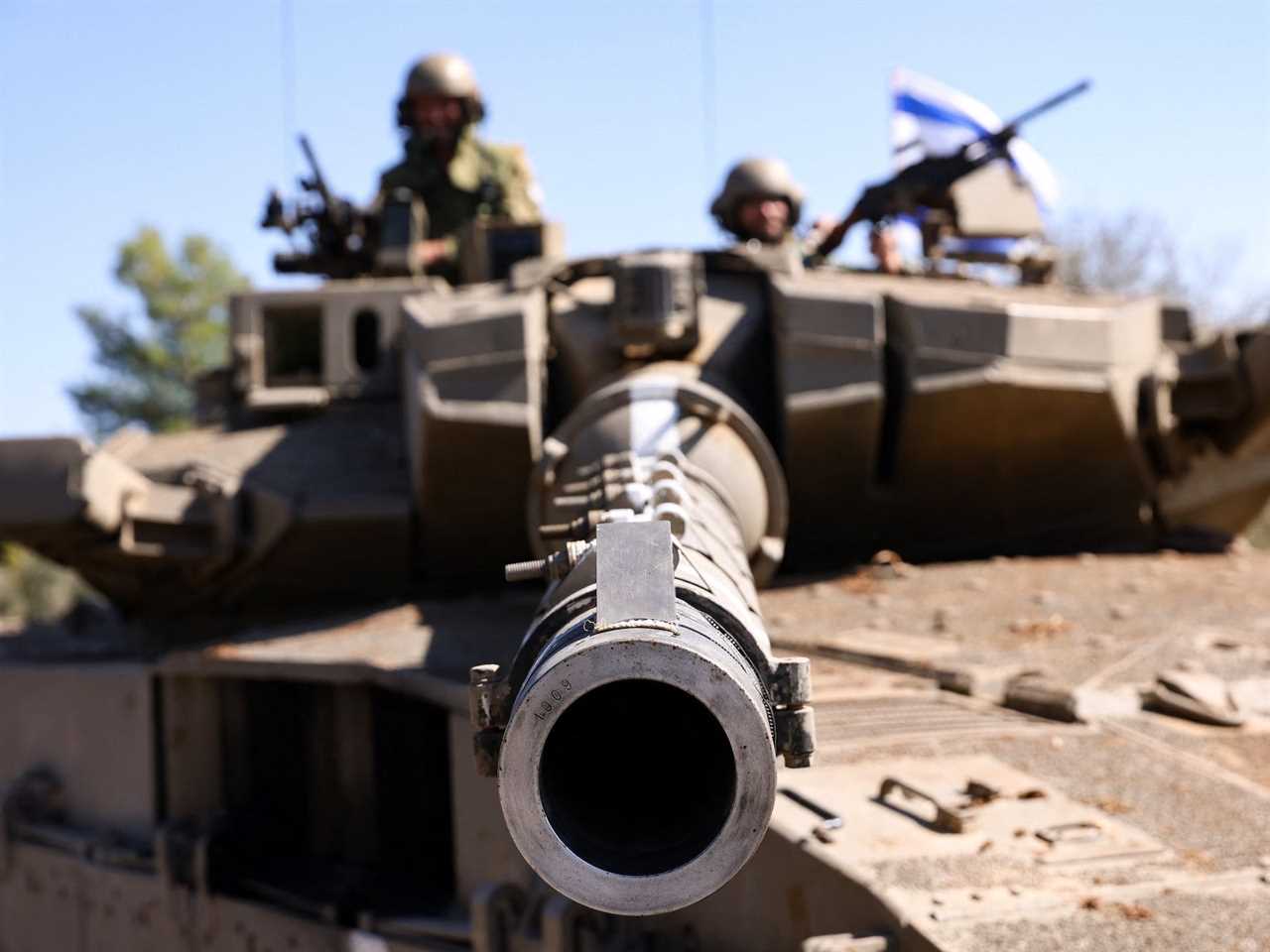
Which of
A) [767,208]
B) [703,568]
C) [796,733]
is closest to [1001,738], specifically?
[703,568]

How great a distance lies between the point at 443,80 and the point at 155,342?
93.5 feet

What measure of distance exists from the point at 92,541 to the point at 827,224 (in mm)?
5543

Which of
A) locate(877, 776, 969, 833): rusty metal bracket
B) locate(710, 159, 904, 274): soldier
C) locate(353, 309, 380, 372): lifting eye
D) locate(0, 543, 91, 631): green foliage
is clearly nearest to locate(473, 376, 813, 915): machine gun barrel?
locate(877, 776, 969, 833): rusty metal bracket

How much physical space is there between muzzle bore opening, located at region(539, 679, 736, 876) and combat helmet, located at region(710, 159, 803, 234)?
25.0 ft

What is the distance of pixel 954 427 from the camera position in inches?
294

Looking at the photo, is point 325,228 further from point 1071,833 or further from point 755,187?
point 1071,833

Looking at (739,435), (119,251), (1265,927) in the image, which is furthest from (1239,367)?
(119,251)

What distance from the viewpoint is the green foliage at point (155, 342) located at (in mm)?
37406

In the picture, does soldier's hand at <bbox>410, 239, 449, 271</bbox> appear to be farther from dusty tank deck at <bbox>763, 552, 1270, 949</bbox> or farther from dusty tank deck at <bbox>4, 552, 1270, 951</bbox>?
dusty tank deck at <bbox>763, 552, 1270, 949</bbox>

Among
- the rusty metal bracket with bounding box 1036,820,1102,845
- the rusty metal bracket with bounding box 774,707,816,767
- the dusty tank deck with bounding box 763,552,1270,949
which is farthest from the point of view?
the rusty metal bracket with bounding box 1036,820,1102,845

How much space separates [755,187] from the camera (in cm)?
1064

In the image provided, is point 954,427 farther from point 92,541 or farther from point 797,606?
point 92,541

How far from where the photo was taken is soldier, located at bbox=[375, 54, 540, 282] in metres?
11.1

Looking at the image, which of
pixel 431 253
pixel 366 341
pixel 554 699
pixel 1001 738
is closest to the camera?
pixel 554 699
